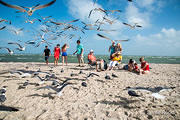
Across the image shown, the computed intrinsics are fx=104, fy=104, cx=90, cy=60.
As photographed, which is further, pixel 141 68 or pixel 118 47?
pixel 118 47

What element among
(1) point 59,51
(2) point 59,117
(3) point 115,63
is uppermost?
(1) point 59,51

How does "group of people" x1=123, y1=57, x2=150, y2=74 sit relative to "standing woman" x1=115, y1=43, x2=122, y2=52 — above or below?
below

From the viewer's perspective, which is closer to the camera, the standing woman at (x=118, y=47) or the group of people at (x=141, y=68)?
the group of people at (x=141, y=68)

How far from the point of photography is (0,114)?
7.62ft

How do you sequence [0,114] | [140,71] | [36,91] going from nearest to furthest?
[0,114] → [36,91] → [140,71]

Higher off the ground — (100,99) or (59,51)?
(59,51)

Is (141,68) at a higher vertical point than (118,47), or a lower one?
lower

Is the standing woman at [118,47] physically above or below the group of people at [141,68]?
above

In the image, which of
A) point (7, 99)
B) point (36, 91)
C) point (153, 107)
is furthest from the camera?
point (36, 91)

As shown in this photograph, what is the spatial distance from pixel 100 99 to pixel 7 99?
2754 mm

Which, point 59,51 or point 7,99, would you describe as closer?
point 7,99

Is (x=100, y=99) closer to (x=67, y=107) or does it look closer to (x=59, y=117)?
(x=67, y=107)

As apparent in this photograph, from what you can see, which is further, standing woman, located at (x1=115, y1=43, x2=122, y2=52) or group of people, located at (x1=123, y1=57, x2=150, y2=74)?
standing woman, located at (x1=115, y1=43, x2=122, y2=52)

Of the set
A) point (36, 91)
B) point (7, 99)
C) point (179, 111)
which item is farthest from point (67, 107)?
point (179, 111)
